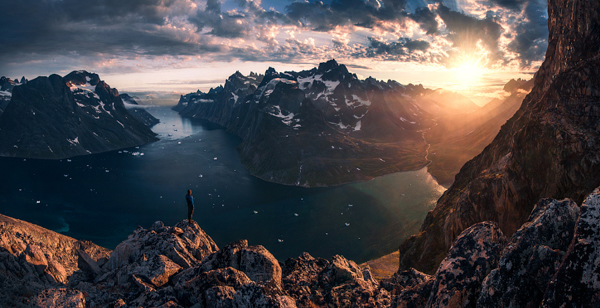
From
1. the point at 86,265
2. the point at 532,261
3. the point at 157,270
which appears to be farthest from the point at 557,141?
the point at 86,265

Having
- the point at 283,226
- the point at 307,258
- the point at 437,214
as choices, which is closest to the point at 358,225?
the point at 283,226

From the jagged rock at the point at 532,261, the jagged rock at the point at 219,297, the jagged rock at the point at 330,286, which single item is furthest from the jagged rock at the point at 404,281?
the jagged rock at the point at 219,297

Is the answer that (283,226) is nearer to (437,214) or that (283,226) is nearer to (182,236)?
(437,214)

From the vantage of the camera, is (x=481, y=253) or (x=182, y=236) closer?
(x=481, y=253)

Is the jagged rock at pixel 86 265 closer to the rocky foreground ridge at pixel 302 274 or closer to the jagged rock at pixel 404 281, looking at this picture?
the rocky foreground ridge at pixel 302 274

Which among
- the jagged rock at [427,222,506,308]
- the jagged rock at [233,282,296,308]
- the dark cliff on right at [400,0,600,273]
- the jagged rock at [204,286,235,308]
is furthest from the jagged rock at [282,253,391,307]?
the dark cliff on right at [400,0,600,273]

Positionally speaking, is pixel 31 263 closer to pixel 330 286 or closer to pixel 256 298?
pixel 256 298

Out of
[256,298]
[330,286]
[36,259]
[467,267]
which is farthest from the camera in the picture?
[36,259]
